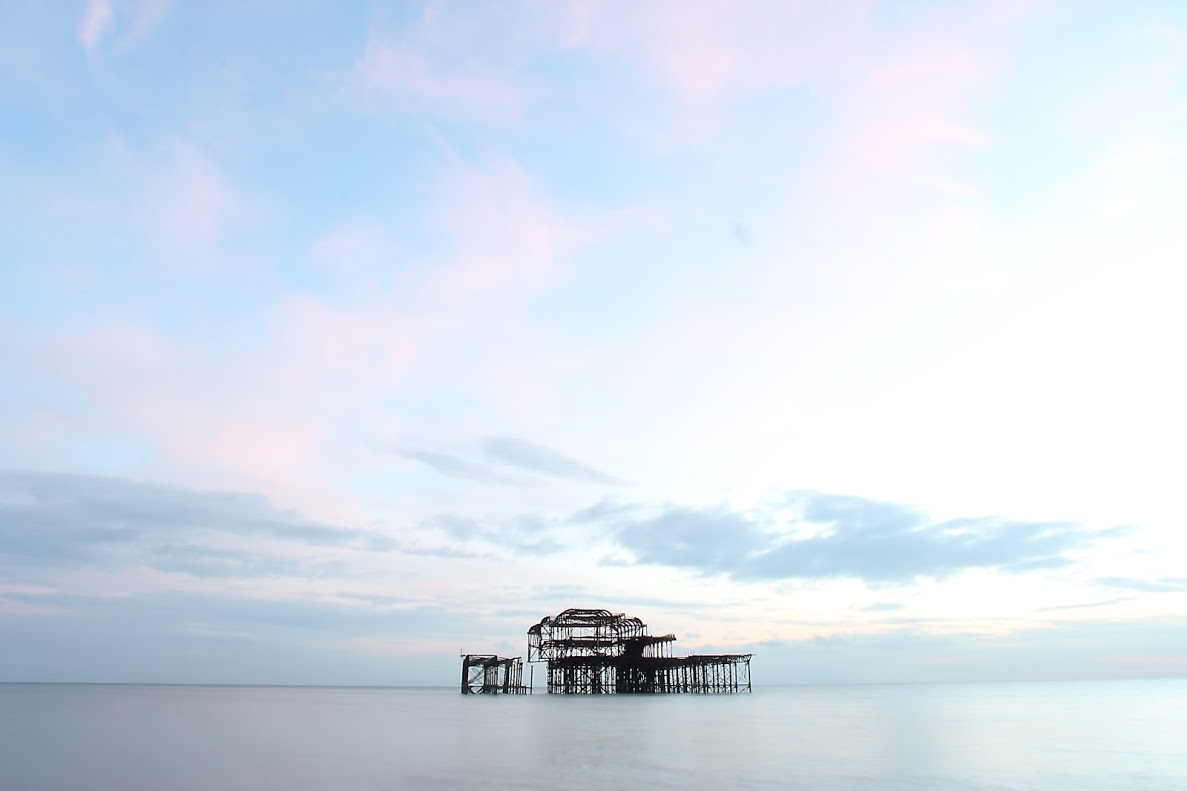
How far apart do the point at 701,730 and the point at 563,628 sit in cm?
4578

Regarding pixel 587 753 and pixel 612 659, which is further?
pixel 612 659

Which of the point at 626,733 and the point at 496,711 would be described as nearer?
the point at 626,733

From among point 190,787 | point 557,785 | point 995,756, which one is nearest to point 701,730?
point 995,756

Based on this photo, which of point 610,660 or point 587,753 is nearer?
point 587,753

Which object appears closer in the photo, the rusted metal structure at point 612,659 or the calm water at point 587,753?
the calm water at point 587,753

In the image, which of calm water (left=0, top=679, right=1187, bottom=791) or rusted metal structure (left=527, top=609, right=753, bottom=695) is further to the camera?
rusted metal structure (left=527, top=609, right=753, bottom=695)

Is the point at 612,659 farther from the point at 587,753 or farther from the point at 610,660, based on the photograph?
the point at 587,753

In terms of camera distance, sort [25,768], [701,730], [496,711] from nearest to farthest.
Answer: [25,768], [701,730], [496,711]

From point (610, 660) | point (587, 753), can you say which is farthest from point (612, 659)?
point (587, 753)

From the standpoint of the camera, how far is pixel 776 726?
195 ft

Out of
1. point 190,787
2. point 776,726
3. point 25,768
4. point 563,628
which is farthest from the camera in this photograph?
point 563,628

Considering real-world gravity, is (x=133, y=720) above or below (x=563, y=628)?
below

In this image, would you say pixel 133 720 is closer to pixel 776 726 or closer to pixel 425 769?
pixel 425 769

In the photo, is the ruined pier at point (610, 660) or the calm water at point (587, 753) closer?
the calm water at point (587, 753)
